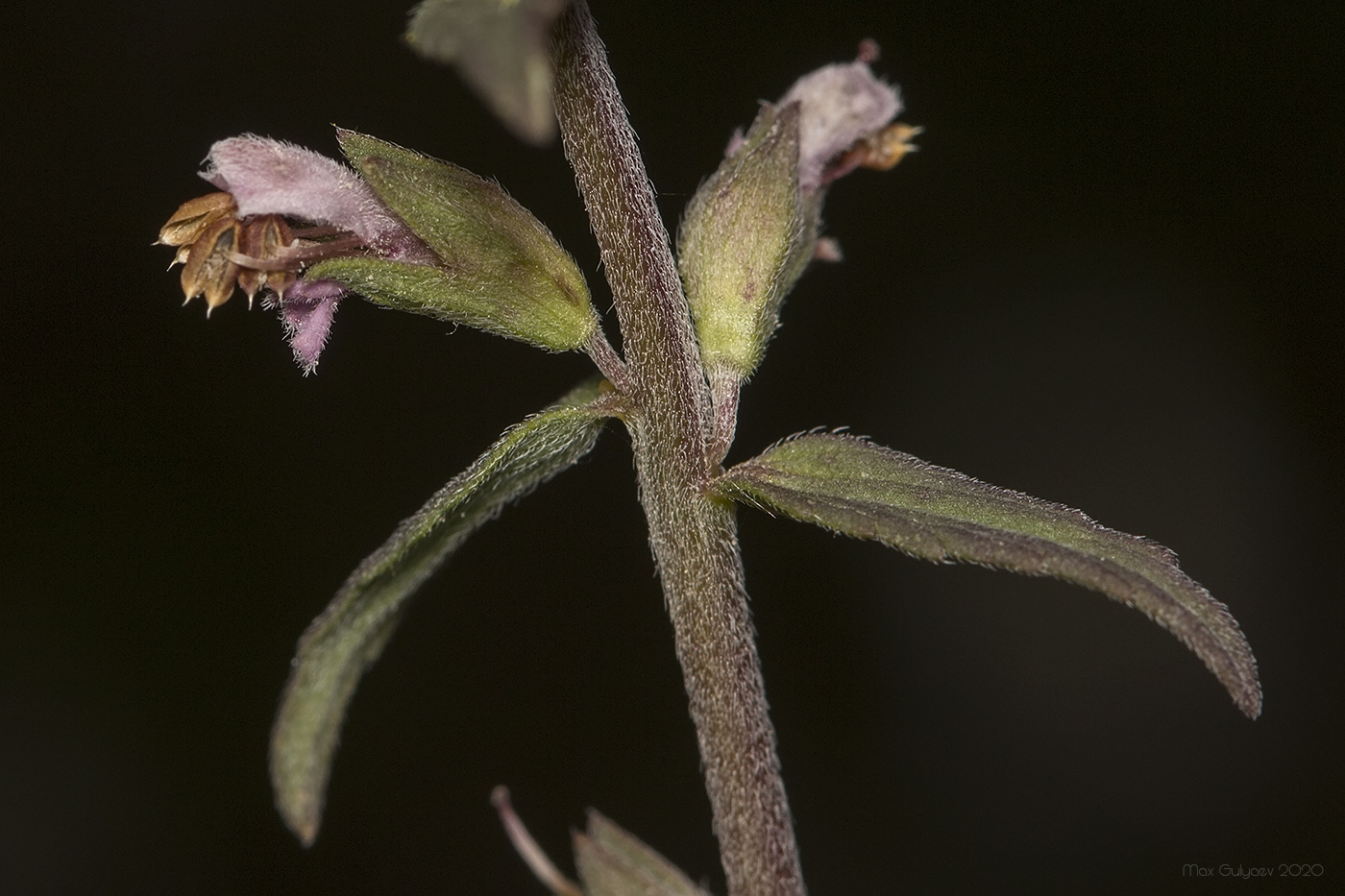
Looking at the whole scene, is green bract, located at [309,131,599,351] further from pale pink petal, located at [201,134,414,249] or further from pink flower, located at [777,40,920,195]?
pink flower, located at [777,40,920,195]

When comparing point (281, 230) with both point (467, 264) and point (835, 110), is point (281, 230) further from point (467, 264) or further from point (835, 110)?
point (835, 110)

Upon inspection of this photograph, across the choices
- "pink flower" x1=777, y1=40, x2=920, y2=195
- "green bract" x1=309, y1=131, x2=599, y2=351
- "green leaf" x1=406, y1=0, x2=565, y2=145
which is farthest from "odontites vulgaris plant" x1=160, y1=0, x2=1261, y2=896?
"pink flower" x1=777, y1=40, x2=920, y2=195

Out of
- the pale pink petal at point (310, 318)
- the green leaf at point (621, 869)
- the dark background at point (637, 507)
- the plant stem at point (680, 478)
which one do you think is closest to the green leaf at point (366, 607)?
the plant stem at point (680, 478)

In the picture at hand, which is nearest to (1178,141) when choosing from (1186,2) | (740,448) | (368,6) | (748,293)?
(1186,2)

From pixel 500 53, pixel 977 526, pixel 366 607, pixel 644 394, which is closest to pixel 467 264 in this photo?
pixel 644 394

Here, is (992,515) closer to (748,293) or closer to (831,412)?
(748,293)

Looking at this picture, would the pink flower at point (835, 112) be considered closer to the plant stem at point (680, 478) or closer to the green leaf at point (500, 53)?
the plant stem at point (680, 478)
